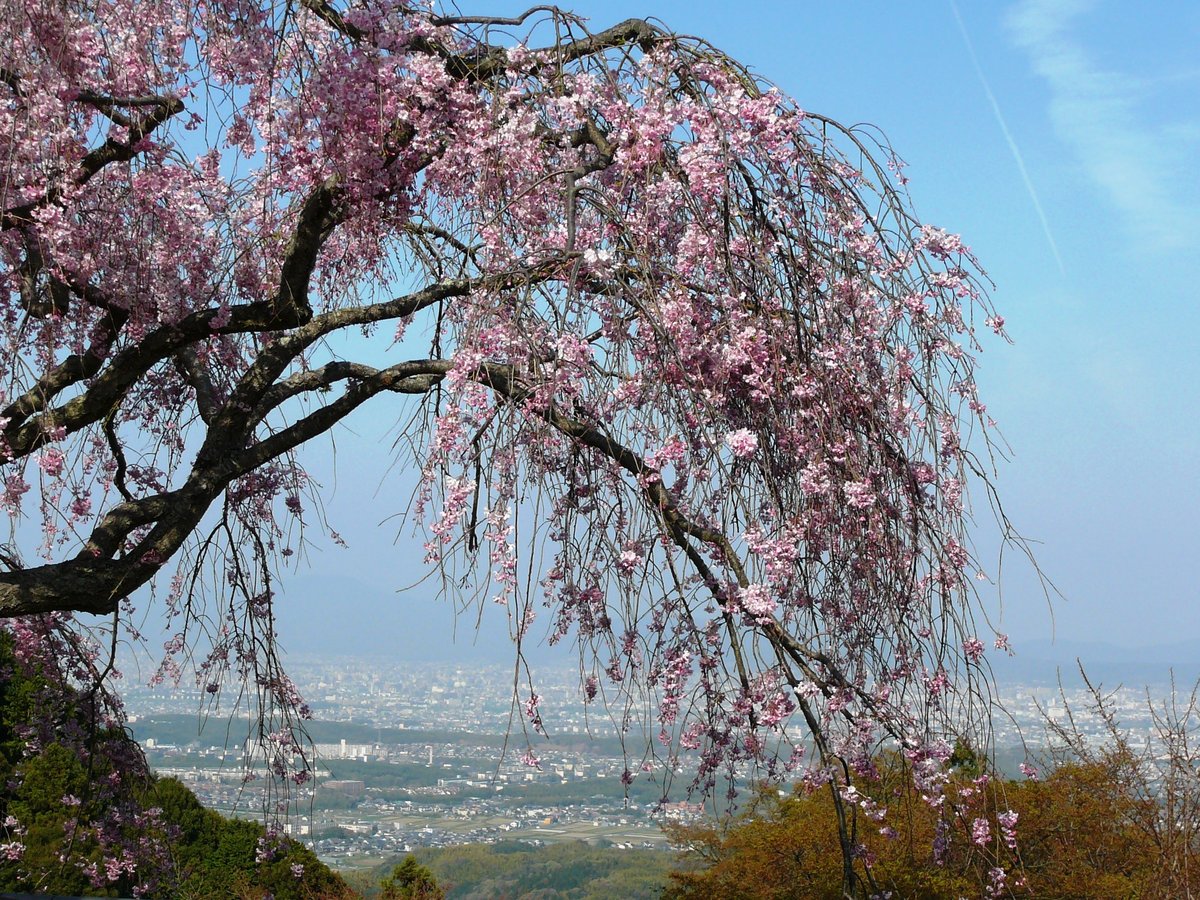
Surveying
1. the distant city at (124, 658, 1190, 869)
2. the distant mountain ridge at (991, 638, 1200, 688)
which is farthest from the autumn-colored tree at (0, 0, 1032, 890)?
the distant city at (124, 658, 1190, 869)

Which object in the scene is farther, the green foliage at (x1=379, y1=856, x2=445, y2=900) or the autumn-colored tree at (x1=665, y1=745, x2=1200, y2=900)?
the green foliage at (x1=379, y1=856, x2=445, y2=900)

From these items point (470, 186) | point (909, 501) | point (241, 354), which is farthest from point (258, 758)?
point (909, 501)

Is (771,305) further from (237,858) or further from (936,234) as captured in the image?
(237,858)

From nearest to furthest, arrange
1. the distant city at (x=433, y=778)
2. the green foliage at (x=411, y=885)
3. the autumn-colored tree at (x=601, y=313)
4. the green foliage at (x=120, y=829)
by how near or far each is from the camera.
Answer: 1. the autumn-colored tree at (x=601, y=313)
2. the green foliage at (x=120, y=829)
3. the green foliage at (x=411, y=885)
4. the distant city at (x=433, y=778)

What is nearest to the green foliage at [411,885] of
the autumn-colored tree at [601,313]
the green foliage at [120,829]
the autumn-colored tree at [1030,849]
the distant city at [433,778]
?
the green foliage at [120,829]

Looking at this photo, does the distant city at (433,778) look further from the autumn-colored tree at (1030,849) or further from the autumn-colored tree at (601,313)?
the autumn-colored tree at (601,313)

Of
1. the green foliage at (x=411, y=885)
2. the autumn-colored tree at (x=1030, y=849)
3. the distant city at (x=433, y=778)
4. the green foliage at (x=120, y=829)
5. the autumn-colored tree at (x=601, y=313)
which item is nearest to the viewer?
the autumn-colored tree at (x=601, y=313)

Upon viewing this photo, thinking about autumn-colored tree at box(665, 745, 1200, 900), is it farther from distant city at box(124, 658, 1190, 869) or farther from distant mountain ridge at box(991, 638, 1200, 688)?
distant city at box(124, 658, 1190, 869)

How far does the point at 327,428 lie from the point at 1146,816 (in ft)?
19.8

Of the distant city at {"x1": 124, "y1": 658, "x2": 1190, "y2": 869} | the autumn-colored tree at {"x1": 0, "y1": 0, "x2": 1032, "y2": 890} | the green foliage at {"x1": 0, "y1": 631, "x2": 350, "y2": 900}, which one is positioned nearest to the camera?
the autumn-colored tree at {"x1": 0, "y1": 0, "x2": 1032, "y2": 890}

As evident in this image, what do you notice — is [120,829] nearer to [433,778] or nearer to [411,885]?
[411,885]

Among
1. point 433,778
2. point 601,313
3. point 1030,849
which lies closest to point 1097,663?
point 433,778

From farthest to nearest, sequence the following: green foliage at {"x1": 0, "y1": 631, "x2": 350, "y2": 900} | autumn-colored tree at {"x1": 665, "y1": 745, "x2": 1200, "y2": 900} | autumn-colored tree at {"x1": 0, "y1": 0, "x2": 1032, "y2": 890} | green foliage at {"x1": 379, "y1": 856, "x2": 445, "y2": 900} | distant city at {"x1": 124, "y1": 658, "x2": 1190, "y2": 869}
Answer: distant city at {"x1": 124, "y1": 658, "x2": 1190, "y2": 869}
green foliage at {"x1": 379, "y1": 856, "x2": 445, "y2": 900}
autumn-colored tree at {"x1": 665, "y1": 745, "x2": 1200, "y2": 900}
green foliage at {"x1": 0, "y1": 631, "x2": 350, "y2": 900}
autumn-colored tree at {"x1": 0, "y1": 0, "x2": 1032, "y2": 890}

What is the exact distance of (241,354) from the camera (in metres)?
4.48
